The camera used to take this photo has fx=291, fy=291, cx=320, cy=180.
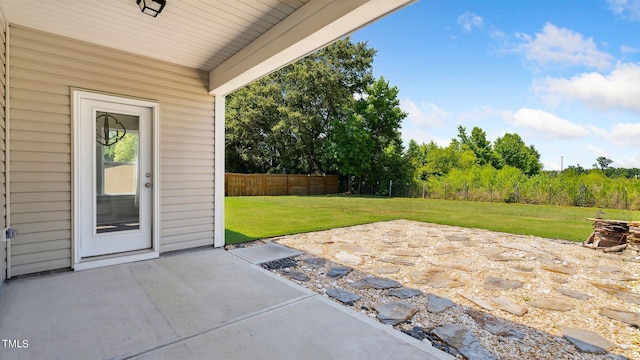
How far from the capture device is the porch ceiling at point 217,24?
223 centimetres

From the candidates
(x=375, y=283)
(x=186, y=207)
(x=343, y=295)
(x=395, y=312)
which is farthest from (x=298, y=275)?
(x=186, y=207)

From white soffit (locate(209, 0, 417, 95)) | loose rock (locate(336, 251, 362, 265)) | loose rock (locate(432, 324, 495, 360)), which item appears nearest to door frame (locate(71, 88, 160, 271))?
white soffit (locate(209, 0, 417, 95))

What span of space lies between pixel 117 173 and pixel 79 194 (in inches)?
17.1

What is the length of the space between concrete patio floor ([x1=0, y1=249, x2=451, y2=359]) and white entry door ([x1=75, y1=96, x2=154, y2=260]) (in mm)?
522

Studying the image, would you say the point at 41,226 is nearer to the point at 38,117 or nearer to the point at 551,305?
the point at 38,117

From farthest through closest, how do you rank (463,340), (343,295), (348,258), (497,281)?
1. (348,258)
2. (497,281)
3. (343,295)
4. (463,340)

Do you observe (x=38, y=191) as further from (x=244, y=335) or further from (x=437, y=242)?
(x=437, y=242)

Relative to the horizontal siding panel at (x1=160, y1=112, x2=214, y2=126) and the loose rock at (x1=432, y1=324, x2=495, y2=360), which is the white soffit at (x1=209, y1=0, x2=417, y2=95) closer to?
the horizontal siding panel at (x1=160, y1=112, x2=214, y2=126)

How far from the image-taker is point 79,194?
3.13 meters

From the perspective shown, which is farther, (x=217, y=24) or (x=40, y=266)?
(x=40, y=266)

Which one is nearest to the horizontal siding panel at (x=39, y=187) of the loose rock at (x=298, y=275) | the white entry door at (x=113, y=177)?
the white entry door at (x=113, y=177)

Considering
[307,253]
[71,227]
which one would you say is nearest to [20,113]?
[71,227]

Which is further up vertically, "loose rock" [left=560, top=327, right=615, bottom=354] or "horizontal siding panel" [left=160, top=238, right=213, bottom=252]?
"horizontal siding panel" [left=160, top=238, right=213, bottom=252]
